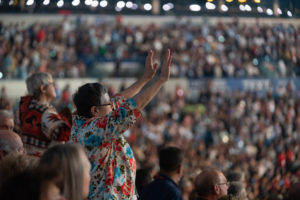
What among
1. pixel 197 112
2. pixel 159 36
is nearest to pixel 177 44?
pixel 159 36

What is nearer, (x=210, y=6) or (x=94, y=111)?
(x=94, y=111)

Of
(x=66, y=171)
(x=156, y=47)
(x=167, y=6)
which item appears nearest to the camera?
(x=66, y=171)

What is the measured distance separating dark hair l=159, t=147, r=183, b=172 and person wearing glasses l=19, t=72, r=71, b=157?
0.88 meters

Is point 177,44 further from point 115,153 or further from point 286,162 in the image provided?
point 115,153

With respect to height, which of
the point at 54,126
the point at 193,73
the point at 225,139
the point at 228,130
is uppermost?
the point at 54,126

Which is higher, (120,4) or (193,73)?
(120,4)

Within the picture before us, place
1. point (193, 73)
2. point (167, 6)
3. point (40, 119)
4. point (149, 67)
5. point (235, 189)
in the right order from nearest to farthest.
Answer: point (149, 67), point (40, 119), point (235, 189), point (167, 6), point (193, 73)

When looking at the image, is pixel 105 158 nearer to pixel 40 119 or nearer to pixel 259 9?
pixel 40 119

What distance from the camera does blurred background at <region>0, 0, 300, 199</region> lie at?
1522 cm

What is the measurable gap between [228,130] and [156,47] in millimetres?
4478

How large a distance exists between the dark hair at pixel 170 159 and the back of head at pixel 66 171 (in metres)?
2.03

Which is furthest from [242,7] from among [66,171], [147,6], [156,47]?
[156,47]

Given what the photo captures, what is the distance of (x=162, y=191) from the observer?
4.41 m

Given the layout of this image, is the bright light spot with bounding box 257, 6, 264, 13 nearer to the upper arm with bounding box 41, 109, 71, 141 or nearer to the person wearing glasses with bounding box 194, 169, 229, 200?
the person wearing glasses with bounding box 194, 169, 229, 200
